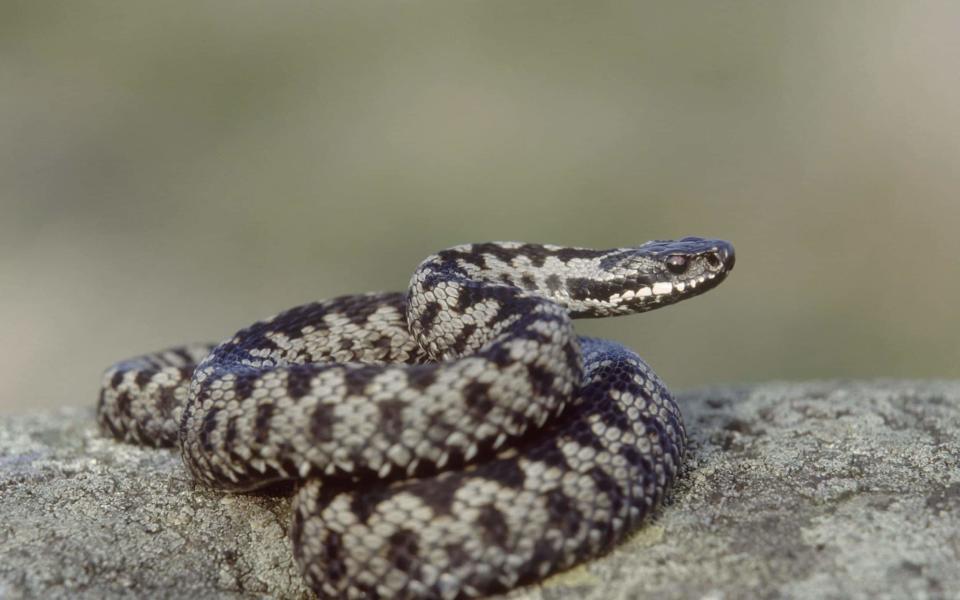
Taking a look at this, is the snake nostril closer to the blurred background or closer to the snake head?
the snake head

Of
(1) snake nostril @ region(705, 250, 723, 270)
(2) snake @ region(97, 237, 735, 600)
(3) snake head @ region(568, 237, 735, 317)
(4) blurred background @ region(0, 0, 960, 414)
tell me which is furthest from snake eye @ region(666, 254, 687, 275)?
(4) blurred background @ region(0, 0, 960, 414)

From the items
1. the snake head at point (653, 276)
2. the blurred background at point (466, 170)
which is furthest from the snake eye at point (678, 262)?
the blurred background at point (466, 170)

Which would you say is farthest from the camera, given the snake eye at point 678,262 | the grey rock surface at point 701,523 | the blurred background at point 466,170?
the blurred background at point 466,170

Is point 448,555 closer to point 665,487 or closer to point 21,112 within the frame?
point 665,487

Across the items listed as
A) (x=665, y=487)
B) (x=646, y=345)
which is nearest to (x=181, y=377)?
(x=665, y=487)

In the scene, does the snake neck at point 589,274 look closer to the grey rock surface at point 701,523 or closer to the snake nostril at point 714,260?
the snake nostril at point 714,260
